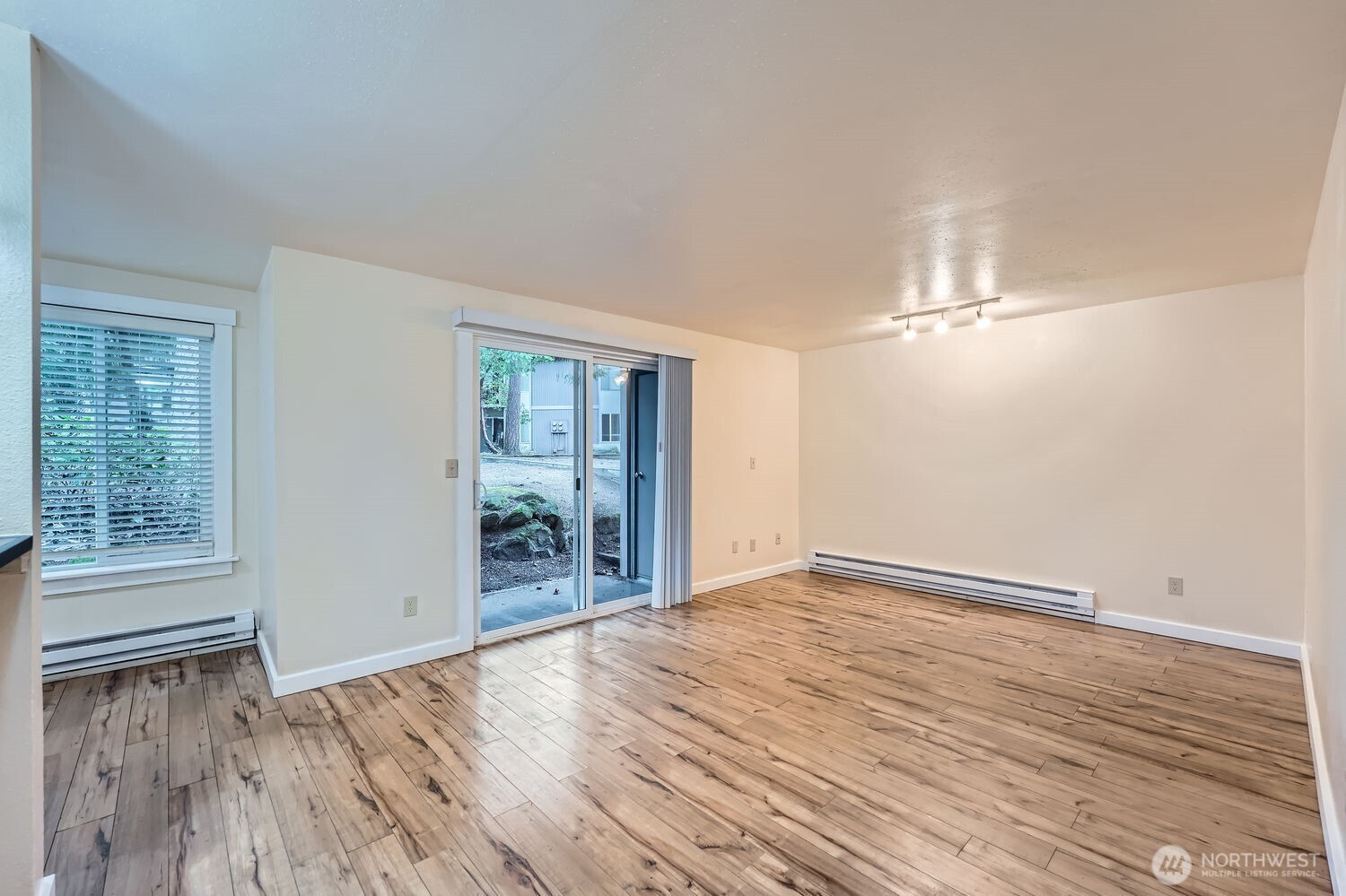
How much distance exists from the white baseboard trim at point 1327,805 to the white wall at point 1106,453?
115 cm

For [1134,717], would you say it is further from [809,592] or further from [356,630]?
[356,630]

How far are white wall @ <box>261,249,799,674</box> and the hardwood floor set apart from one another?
371mm

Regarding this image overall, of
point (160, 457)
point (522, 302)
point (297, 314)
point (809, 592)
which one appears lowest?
point (809, 592)

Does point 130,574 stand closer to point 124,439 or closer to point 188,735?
point 124,439

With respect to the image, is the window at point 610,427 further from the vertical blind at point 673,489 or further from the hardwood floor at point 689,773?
the hardwood floor at point 689,773

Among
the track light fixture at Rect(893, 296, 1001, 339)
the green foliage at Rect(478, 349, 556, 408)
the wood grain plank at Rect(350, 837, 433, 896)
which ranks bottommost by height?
the wood grain plank at Rect(350, 837, 433, 896)

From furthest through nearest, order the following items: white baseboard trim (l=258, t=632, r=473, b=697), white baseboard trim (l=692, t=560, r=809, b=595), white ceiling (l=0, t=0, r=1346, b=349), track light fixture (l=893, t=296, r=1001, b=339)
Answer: white baseboard trim (l=692, t=560, r=809, b=595)
track light fixture (l=893, t=296, r=1001, b=339)
white baseboard trim (l=258, t=632, r=473, b=697)
white ceiling (l=0, t=0, r=1346, b=349)

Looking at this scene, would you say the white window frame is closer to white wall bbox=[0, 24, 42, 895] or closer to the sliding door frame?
the sliding door frame

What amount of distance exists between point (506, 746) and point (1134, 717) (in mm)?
2997

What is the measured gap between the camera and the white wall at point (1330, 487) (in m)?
1.66

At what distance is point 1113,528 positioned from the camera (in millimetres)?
4059

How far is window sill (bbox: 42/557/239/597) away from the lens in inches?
121

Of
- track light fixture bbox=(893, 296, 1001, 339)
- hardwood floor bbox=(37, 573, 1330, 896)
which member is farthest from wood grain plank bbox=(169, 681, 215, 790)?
track light fixture bbox=(893, 296, 1001, 339)

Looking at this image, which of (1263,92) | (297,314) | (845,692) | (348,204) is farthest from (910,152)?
(297,314)
